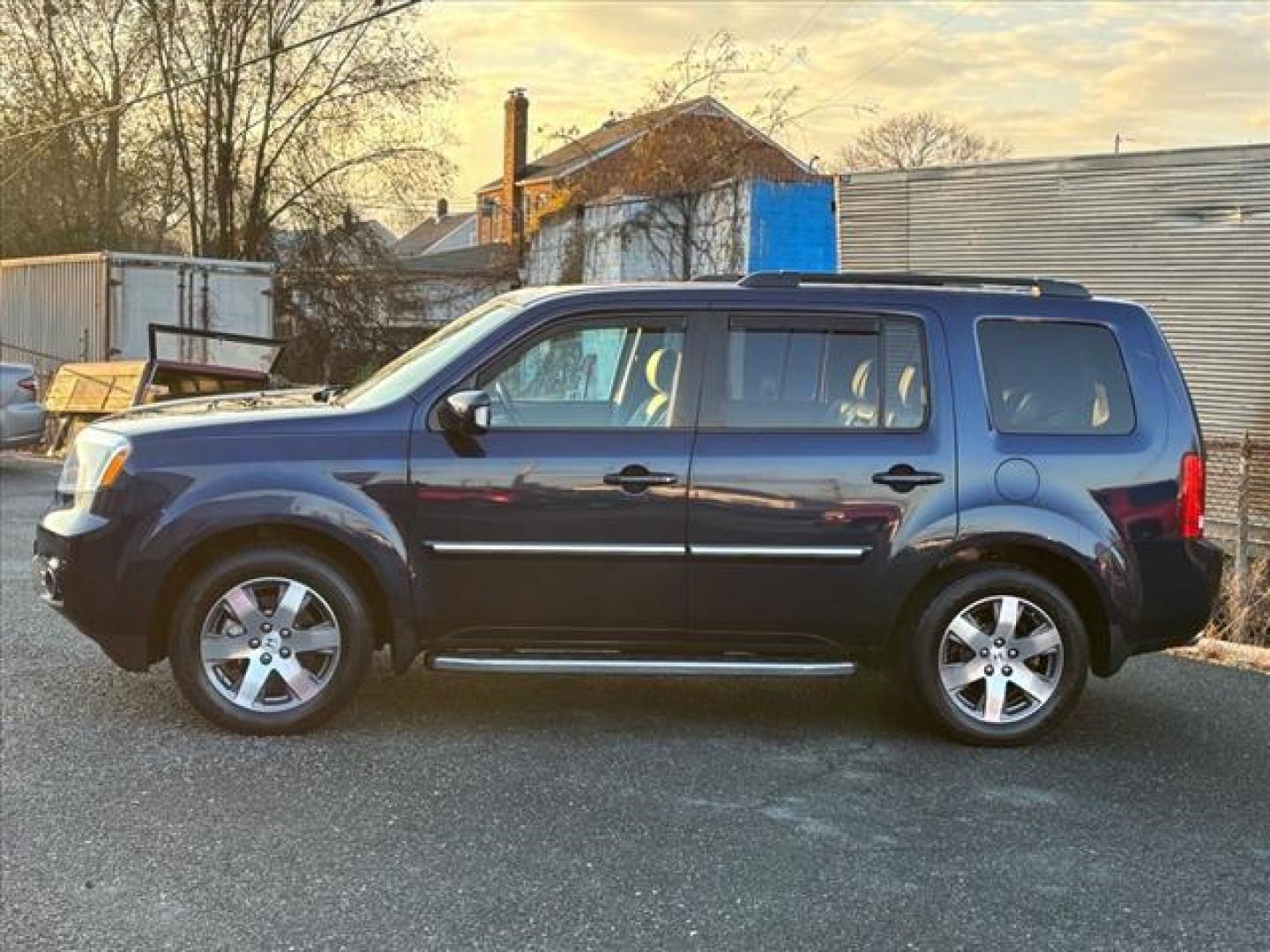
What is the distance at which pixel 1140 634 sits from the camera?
5.16m

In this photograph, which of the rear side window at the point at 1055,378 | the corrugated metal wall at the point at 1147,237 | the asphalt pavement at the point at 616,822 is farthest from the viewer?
the corrugated metal wall at the point at 1147,237

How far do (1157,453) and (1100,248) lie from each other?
6495 millimetres

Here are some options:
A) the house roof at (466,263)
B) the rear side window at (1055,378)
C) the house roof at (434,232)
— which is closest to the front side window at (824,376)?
the rear side window at (1055,378)

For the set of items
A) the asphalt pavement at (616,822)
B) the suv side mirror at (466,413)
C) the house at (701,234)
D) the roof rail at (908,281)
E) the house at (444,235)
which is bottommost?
the asphalt pavement at (616,822)

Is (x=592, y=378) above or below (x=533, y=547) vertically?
above

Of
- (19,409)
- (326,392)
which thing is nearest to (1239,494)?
(326,392)

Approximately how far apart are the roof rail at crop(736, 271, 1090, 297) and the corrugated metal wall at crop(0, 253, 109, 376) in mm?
16822

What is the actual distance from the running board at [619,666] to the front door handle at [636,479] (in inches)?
27.7

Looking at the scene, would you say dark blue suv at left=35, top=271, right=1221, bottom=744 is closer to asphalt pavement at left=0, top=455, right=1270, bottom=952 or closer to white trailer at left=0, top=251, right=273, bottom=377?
asphalt pavement at left=0, top=455, right=1270, bottom=952

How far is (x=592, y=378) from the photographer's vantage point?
5.18m

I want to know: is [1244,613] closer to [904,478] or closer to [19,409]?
[904,478]

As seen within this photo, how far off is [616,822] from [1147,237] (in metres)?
8.56

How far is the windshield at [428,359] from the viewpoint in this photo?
5129 millimetres

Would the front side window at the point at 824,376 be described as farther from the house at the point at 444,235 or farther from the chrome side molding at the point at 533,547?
the house at the point at 444,235
